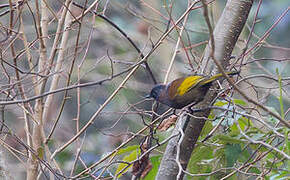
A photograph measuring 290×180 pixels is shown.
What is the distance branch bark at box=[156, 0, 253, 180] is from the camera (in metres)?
1.96

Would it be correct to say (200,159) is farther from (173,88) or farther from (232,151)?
(173,88)

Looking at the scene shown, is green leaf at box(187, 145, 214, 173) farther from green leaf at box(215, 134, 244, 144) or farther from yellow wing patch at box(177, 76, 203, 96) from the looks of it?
yellow wing patch at box(177, 76, 203, 96)

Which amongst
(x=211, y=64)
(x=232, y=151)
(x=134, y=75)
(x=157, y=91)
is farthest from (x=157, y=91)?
(x=134, y=75)

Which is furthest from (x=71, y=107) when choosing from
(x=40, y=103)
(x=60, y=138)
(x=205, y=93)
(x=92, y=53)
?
(x=205, y=93)

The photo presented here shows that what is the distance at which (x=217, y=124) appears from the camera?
6.73 feet

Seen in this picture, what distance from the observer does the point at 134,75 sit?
167 inches

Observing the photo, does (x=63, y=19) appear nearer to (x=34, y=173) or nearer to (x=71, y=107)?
(x=34, y=173)

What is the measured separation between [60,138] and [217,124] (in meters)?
3.84

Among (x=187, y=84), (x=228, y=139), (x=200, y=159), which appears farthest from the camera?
(x=187, y=84)

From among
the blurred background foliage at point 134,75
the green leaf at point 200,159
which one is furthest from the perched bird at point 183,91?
the green leaf at point 200,159

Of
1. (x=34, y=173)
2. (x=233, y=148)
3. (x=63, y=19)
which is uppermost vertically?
(x=63, y=19)

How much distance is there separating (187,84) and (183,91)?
1.6 inches

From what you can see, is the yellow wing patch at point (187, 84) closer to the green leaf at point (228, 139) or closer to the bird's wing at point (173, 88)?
the bird's wing at point (173, 88)

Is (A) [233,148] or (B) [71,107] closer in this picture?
(A) [233,148]
